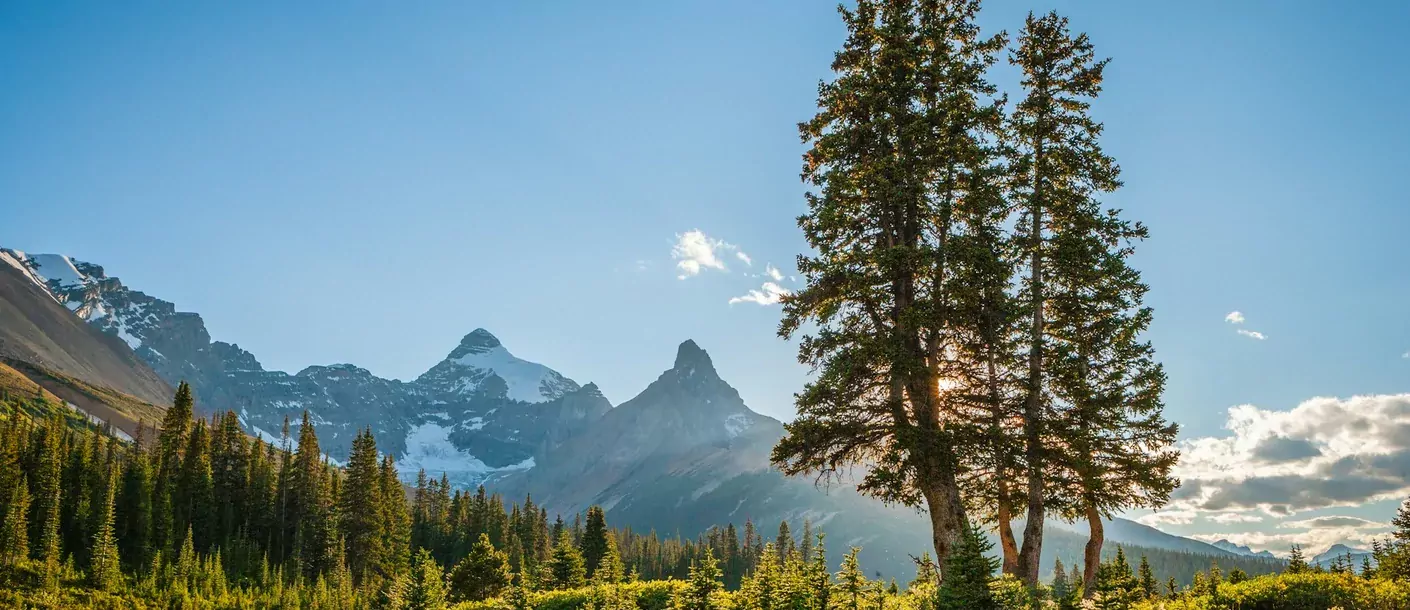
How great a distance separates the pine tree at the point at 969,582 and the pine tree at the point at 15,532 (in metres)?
104

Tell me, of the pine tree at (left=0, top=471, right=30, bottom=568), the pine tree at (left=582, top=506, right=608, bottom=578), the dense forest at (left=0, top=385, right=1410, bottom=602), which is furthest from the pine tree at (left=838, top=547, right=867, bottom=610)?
the pine tree at (left=0, top=471, right=30, bottom=568)

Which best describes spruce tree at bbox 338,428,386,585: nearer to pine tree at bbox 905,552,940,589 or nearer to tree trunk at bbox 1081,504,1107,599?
tree trunk at bbox 1081,504,1107,599

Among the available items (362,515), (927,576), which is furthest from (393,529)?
(927,576)

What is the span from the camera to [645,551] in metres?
168

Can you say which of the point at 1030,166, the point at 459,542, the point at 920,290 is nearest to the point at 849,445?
the point at 920,290

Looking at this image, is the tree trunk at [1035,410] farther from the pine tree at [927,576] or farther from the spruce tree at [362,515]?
the spruce tree at [362,515]

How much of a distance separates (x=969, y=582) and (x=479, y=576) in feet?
124

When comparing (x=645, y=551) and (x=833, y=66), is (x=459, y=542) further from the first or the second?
(x=833, y=66)

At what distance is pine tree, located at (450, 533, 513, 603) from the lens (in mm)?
44781

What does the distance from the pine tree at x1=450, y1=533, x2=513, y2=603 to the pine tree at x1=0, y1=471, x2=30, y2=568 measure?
68232 mm

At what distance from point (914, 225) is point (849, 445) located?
20.3 ft

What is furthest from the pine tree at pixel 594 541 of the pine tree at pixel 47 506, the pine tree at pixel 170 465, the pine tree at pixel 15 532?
the pine tree at pixel 15 532

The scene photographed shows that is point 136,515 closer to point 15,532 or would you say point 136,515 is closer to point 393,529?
point 15,532

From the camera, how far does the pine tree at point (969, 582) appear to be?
1346 centimetres
